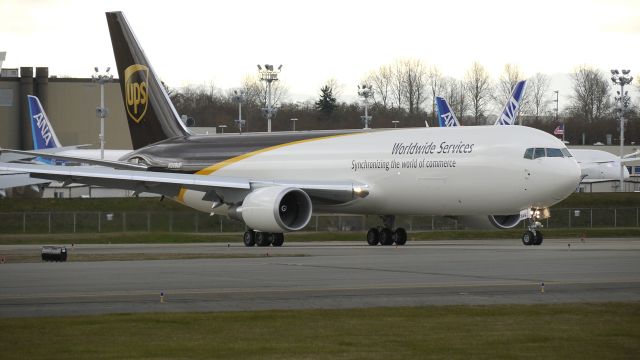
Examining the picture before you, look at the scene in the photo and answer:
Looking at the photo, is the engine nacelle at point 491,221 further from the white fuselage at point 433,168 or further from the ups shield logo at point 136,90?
the ups shield logo at point 136,90

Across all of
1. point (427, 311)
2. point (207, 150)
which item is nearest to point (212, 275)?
point (427, 311)

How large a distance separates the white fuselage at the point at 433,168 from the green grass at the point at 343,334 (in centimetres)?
2001

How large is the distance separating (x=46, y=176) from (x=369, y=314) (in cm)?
2512

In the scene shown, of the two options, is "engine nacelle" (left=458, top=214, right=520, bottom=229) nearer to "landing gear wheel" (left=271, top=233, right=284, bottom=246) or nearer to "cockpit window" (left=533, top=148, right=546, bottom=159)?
"cockpit window" (left=533, top=148, right=546, bottom=159)

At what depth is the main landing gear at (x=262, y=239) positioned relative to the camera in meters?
41.2

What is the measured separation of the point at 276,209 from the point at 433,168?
5.31 m

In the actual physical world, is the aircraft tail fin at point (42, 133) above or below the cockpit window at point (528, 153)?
above

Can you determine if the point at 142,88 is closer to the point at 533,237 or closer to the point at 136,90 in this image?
the point at 136,90

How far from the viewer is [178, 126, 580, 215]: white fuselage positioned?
37.8 m

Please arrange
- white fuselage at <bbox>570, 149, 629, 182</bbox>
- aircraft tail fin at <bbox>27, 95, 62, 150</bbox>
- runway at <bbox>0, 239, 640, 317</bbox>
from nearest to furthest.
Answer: runway at <bbox>0, 239, 640, 317</bbox> < aircraft tail fin at <bbox>27, 95, 62, 150</bbox> < white fuselage at <bbox>570, 149, 629, 182</bbox>

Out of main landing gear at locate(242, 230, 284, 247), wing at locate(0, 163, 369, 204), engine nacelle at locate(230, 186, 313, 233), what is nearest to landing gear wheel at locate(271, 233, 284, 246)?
main landing gear at locate(242, 230, 284, 247)

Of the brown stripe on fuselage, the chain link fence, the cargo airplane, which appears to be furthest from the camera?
the chain link fence

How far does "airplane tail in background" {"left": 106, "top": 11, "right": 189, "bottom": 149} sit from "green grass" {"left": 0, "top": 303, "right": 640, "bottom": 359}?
3219cm

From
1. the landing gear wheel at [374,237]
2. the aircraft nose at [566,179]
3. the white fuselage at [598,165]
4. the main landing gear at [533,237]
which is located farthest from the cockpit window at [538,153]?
the white fuselage at [598,165]
